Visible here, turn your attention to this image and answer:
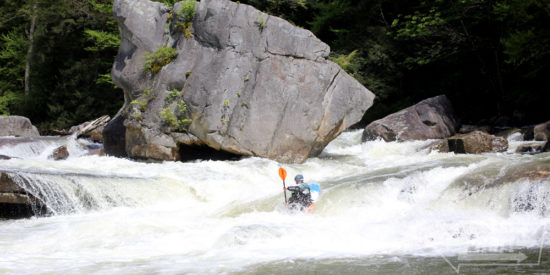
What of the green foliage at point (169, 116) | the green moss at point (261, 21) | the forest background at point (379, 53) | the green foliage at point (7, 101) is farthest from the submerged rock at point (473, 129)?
the green foliage at point (7, 101)

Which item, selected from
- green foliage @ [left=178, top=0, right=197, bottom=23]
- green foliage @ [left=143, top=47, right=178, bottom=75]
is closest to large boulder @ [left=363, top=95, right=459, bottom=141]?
green foliage @ [left=178, top=0, right=197, bottom=23]

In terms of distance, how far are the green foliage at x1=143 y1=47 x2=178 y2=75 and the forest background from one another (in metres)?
5.43

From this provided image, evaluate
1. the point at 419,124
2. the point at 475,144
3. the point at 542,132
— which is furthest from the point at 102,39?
the point at 542,132

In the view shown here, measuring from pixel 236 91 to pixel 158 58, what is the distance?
7.53 feet

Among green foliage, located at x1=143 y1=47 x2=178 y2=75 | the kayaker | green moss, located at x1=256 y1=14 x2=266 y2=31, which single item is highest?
green moss, located at x1=256 y1=14 x2=266 y2=31

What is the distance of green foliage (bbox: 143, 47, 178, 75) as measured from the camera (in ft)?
41.7

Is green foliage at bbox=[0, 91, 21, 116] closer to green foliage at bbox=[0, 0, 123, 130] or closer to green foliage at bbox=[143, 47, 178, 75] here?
green foliage at bbox=[0, 0, 123, 130]

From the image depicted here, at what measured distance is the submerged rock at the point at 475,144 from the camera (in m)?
12.2

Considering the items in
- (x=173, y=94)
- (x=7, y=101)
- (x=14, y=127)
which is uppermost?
(x=173, y=94)

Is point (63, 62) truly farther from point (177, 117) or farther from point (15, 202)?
point (15, 202)

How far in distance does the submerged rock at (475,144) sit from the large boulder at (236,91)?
2399 mm

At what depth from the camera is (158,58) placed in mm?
12789

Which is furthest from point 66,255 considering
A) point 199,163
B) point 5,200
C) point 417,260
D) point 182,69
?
point 182,69

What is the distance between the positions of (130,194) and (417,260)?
213 inches
